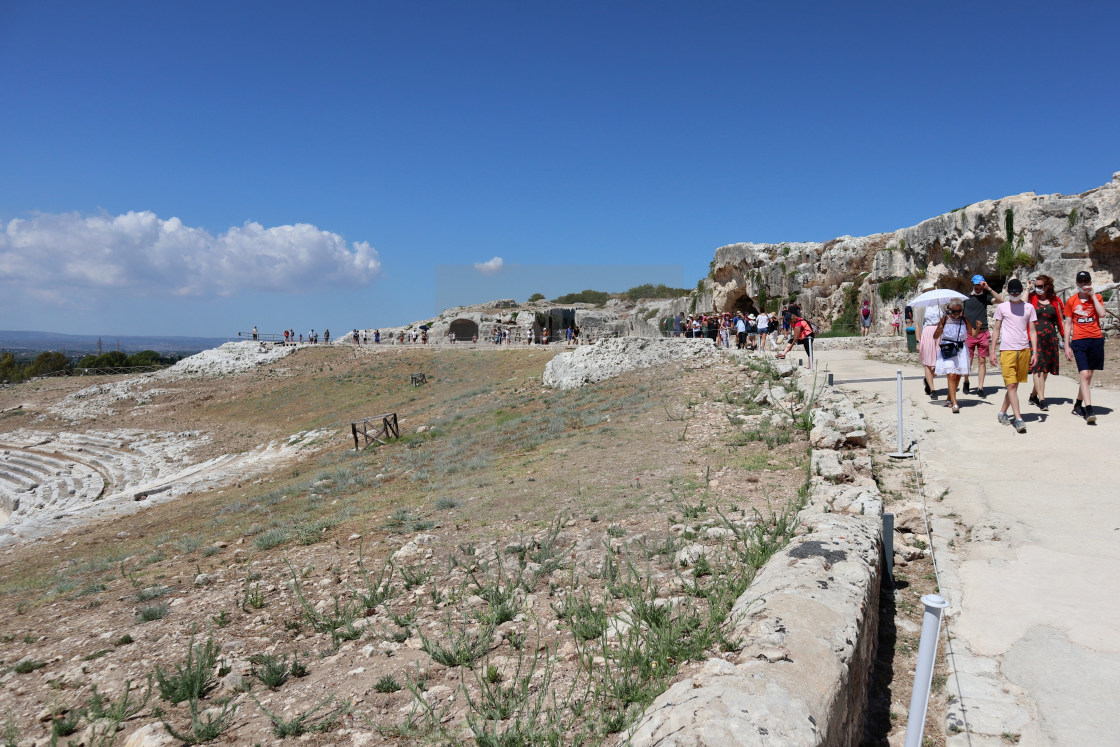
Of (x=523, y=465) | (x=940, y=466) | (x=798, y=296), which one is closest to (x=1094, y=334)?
(x=940, y=466)

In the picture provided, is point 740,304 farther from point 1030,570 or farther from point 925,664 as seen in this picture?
point 925,664

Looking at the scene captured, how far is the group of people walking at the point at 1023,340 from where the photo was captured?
6734mm

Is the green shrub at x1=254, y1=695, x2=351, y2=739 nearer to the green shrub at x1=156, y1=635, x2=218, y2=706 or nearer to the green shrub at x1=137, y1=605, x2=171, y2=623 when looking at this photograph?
the green shrub at x1=156, y1=635, x2=218, y2=706

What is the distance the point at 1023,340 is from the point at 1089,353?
2.16 ft

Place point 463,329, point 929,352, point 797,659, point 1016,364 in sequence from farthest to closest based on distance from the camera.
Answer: point 463,329 → point 929,352 → point 1016,364 → point 797,659

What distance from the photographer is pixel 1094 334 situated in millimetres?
6723

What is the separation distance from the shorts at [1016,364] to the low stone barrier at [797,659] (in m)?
4.27

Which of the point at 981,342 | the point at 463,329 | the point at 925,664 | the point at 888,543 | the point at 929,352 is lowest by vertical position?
the point at 888,543

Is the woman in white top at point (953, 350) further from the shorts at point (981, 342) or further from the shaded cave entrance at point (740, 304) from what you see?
the shaded cave entrance at point (740, 304)

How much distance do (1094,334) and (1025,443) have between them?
1.81m

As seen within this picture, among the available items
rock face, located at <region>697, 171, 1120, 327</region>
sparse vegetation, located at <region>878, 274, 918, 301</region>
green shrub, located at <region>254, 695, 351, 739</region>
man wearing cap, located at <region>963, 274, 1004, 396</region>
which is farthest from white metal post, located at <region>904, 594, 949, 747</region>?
sparse vegetation, located at <region>878, 274, 918, 301</region>

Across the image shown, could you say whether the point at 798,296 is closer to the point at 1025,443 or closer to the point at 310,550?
the point at 1025,443

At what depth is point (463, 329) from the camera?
43812mm

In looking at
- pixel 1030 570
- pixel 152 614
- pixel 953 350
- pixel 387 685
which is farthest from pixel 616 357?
pixel 387 685
